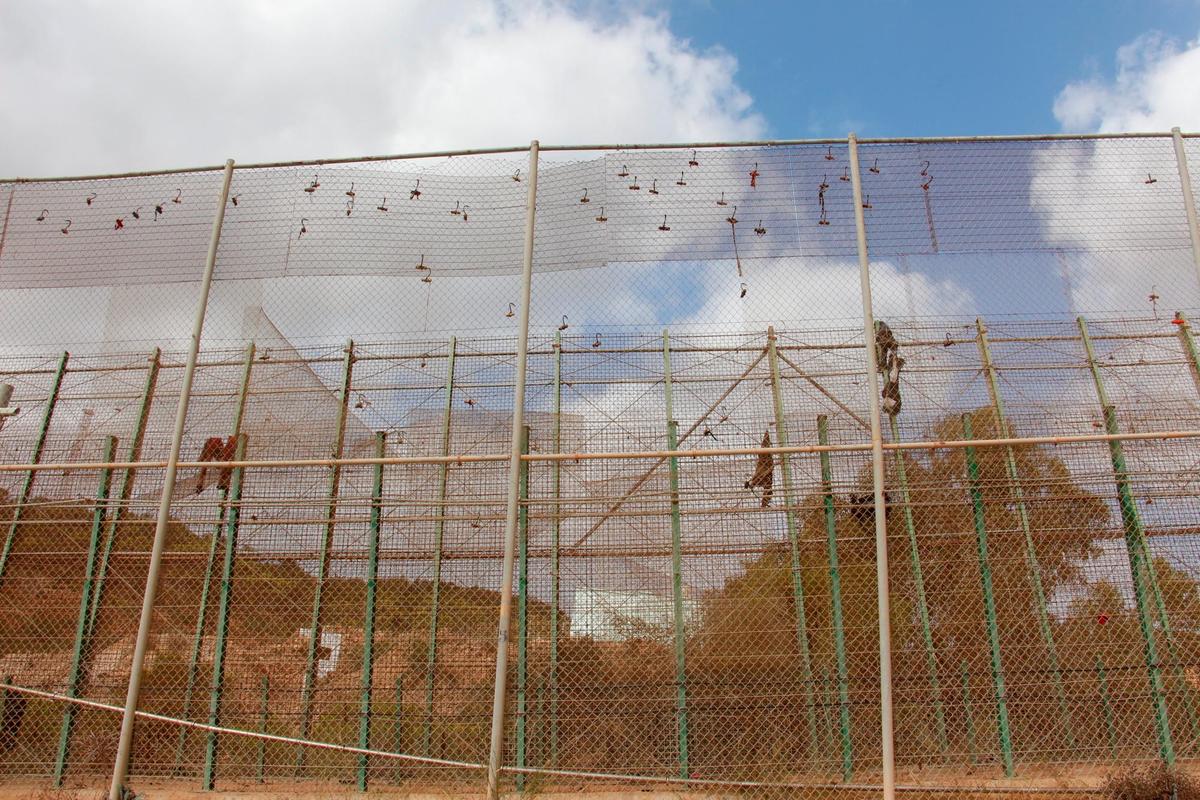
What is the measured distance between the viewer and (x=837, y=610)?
597 cm

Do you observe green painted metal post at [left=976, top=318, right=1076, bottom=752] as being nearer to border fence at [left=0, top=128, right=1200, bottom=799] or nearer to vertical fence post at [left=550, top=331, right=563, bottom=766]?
border fence at [left=0, top=128, right=1200, bottom=799]

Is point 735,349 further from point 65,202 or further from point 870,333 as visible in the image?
point 65,202

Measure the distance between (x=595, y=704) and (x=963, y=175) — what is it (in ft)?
16.1

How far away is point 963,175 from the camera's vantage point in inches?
199

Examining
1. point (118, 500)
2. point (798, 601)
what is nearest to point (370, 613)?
point (118, 500)

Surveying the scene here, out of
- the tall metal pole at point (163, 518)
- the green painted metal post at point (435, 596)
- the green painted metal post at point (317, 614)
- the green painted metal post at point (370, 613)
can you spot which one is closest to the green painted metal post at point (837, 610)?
the green painted metal post at point (435, 596)

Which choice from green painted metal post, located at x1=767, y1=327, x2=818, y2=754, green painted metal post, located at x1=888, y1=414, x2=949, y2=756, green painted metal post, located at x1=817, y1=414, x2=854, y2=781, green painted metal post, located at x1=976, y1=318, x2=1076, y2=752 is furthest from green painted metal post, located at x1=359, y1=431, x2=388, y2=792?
green painted metal post, located at x1=976, y1=318, x2=1076, y2=752

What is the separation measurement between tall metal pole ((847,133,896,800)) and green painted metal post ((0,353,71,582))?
5.46m

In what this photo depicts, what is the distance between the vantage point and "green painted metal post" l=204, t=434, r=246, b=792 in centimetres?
573

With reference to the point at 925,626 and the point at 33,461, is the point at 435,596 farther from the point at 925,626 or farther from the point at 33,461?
the point at 33,461

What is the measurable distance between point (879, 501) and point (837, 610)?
2.23 meters

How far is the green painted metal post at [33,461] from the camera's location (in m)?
6.42

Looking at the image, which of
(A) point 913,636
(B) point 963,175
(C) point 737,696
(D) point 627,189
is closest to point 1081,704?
(A) point 913,636

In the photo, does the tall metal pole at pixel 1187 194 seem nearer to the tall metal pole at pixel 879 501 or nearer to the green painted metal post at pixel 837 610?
the tall metal pole at pixel 879 501
